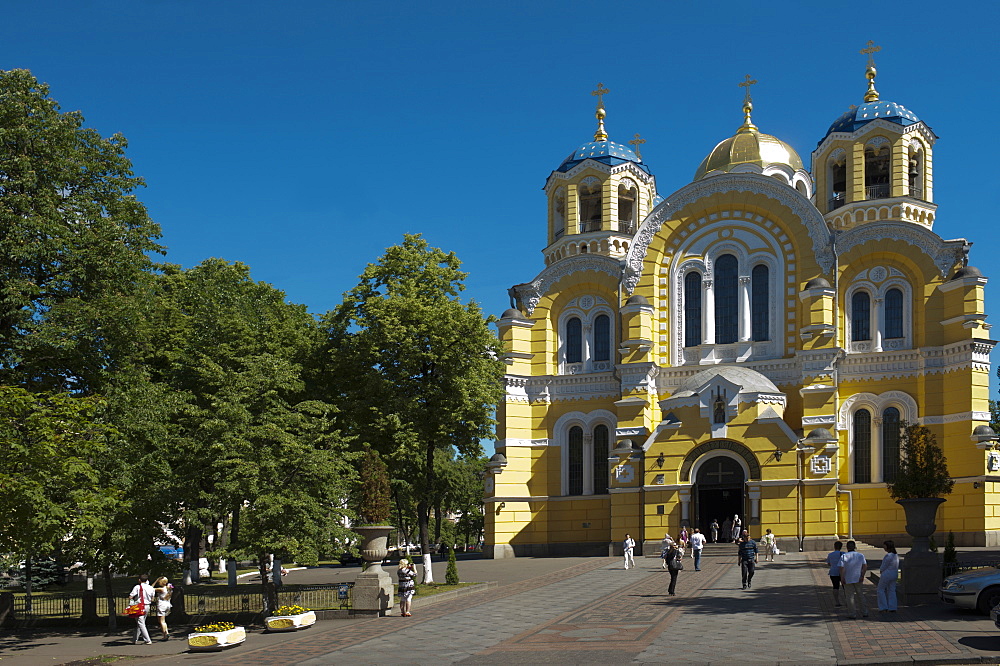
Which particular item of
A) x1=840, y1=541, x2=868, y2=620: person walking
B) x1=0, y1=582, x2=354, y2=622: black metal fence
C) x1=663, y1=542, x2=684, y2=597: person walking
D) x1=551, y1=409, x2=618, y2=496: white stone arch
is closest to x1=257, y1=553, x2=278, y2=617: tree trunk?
x1=0, y1=582, x2=354, y2=622: black metal fence

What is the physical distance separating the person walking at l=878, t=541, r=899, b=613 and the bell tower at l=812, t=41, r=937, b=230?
87.8 ft

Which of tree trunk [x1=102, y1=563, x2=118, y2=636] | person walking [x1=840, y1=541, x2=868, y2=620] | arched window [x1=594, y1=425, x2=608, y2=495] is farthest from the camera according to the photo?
arched window [x1=594, y1=425, x2=608, y2=495]

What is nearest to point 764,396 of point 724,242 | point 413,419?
point 724,242

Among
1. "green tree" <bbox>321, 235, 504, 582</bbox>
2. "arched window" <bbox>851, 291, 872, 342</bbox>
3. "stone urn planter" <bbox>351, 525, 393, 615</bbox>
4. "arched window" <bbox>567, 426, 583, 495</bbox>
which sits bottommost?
"stone urn planter" <bbox>351, 525, 393, 615</bbox>

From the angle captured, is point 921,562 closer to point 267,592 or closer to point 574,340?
point 267,592

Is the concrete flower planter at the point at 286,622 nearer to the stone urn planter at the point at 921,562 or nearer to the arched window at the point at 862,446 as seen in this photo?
the stone urn planter at the point at 921,562

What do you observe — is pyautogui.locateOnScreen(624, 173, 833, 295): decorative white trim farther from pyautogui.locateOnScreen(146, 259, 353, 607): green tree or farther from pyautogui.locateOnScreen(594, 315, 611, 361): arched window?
pyautogui.locateOnScreen(146, 259, 353, 607): green tree

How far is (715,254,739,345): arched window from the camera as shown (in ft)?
156

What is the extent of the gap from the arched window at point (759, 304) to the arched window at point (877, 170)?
5.91m

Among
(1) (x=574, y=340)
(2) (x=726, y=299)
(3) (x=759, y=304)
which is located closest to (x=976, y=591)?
(3) (x=759, y=304)

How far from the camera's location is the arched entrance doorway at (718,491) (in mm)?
43344

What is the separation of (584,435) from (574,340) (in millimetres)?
4641

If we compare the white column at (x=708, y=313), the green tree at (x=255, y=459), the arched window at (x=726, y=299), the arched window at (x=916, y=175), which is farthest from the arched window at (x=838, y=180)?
the green tree at (x=255, y=459)

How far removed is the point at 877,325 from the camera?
45500 mm
